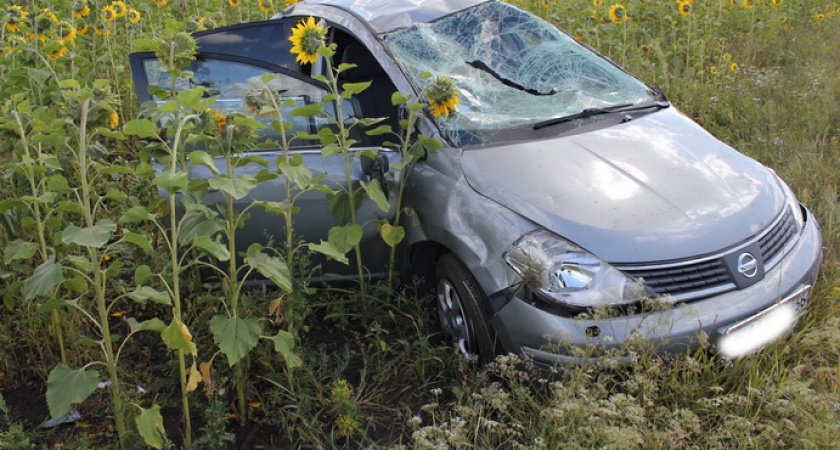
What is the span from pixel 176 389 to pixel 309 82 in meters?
1.54

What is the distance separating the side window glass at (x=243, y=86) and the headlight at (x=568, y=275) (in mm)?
1253

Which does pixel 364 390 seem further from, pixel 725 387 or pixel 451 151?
pixel 725 387

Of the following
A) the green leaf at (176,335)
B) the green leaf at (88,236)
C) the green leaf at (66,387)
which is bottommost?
the green leaf at (66,387)

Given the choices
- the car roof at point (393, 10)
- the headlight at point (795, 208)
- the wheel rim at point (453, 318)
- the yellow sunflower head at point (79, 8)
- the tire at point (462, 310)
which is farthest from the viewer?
the yellow sunflower head at point (79, 8)

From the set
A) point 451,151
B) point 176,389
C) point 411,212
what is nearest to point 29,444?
point 176,389

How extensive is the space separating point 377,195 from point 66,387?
1.29m

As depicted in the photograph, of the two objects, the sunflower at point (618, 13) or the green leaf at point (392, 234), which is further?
the sunflower at point (618, 13)

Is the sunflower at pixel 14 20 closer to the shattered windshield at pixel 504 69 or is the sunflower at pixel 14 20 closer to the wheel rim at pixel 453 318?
the shattered windshield at pixel 504 69

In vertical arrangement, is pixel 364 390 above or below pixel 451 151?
below

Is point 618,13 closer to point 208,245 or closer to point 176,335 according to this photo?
point 208,245

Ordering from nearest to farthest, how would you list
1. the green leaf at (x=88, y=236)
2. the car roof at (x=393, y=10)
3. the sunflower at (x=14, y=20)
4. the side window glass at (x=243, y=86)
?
1. the green leaf at (x=88, y=236)
2. the side window glass at (x=243, y=86)
3. the car roof at (x=393, y=10)
4. the sunflower at (x=14, y=20)

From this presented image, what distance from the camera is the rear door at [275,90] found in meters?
3.22

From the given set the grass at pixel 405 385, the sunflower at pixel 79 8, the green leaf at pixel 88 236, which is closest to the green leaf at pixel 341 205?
the grass at pixel 405 385

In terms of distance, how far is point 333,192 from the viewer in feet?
9.89
